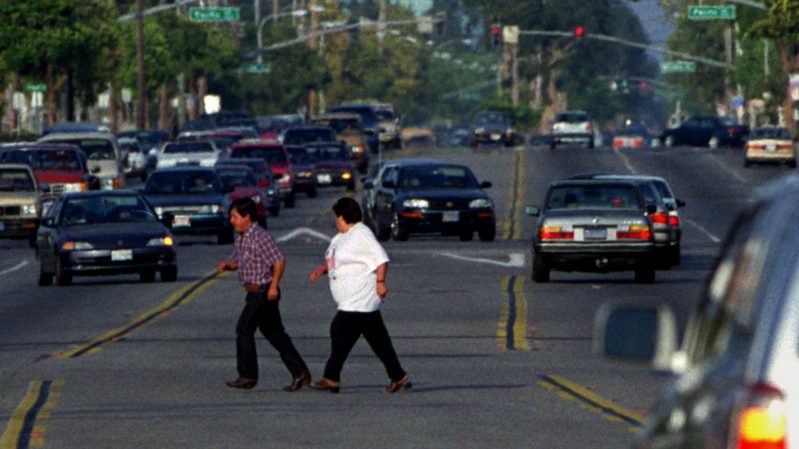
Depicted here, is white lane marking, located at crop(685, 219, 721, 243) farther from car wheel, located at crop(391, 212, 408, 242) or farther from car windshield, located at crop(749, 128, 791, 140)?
car windshield, located at crop(749, 128, 791, 140)

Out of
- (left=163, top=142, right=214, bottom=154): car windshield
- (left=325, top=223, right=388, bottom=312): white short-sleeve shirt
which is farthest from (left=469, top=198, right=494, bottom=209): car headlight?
(left=325, top=223, right=388, bottom=312): white short-sleeve shirt

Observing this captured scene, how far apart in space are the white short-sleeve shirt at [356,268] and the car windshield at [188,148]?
47.6m

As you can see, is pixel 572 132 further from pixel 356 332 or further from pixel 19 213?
pixel 356 332

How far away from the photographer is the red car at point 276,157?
200 feet

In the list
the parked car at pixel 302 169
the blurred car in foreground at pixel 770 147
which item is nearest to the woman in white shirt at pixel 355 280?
the parked car at pixel 302 169

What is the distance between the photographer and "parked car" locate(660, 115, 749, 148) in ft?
317

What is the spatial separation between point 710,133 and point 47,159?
2061 inches

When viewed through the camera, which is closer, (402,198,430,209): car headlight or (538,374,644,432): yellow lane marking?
(538,374,644,432): yellow lane marking

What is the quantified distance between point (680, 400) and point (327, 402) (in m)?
11.0

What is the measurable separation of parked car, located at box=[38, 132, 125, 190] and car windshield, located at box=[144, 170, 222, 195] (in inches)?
380

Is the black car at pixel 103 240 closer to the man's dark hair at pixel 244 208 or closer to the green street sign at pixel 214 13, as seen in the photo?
the man's dark hair at pixel 244 208

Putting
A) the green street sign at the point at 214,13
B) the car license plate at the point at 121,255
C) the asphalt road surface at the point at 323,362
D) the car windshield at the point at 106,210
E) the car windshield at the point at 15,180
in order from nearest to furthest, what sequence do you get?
1. the asphalt road surface at the point at 323,362
2. the car license plate at the point at 121,255
3. the car windshield at the point at 106,210
4. the car windshield at the point at 15,180
5. the green street sign at the point at 214,13

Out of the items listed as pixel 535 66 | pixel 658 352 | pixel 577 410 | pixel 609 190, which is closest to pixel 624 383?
pixel 577 410

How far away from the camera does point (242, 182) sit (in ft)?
170
